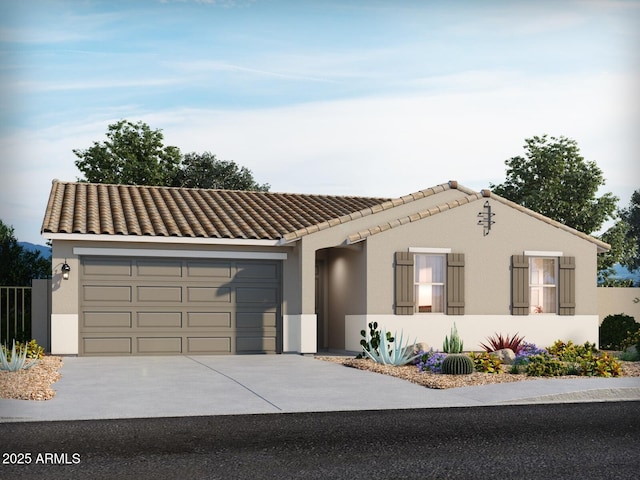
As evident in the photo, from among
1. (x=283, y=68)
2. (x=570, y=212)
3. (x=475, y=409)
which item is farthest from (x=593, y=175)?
(x=283, y=68)

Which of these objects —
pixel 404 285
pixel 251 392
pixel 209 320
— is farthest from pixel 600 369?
pixel 209 320

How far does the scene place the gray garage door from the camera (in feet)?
64.1

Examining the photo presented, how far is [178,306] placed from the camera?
20031 millimetres

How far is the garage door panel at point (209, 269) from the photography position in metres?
20.1

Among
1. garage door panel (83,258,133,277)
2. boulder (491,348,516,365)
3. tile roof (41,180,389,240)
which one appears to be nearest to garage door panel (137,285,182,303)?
garage door panel (83,258,133,277)

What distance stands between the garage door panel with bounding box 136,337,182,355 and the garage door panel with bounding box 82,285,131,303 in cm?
105

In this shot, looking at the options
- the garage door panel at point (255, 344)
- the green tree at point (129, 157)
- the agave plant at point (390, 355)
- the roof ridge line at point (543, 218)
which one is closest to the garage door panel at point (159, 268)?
the garage door panel at point (255, 344)

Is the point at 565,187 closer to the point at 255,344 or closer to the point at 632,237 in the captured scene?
the point at 632,237

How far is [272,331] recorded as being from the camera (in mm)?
20734

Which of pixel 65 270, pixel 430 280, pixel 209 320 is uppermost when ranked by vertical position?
pixel 65 270

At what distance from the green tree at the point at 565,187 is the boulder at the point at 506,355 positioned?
15.1 meters

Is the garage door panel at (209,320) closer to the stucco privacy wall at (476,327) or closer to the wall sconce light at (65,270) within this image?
the wall sconce light at (65,270)

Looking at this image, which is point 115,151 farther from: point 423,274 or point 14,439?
point 14,439

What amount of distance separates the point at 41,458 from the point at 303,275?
41.1 ft
